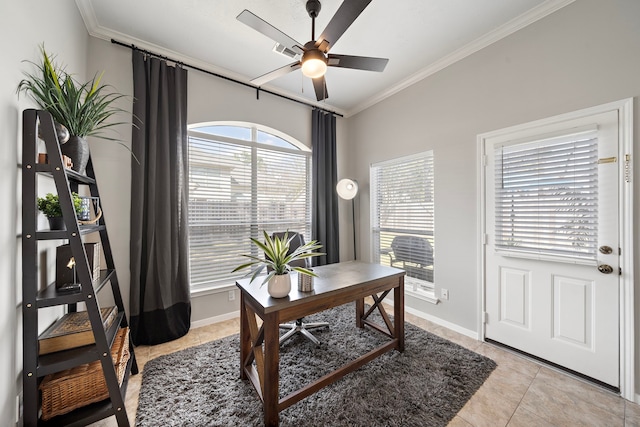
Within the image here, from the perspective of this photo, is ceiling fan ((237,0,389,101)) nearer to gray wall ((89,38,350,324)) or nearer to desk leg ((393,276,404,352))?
gray wall ((89,38,350,324))

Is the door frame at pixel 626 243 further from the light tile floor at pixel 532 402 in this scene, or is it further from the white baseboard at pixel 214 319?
the white baseboard at pixel 214 319

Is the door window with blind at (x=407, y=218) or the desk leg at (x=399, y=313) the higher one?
the door window with blind at (x=407, y=218)

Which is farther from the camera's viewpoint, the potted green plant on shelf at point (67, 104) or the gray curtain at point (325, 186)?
the gray curtain at point (325, 186)

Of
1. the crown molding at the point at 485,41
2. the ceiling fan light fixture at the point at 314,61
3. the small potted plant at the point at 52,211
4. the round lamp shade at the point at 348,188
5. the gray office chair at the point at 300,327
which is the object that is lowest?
the gray office chair at the point at 300,327

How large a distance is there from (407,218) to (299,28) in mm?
2483

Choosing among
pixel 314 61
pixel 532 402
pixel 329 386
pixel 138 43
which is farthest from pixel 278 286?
pixel 138 43

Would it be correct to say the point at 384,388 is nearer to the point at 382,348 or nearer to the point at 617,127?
the point at 382,348

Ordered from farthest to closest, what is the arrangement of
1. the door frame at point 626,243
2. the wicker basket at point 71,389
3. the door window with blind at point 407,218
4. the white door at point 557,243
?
the door window with blind at point 407,218
the white door at point 557,243
the door frame at point 626,243
the wicker basket at point 71,389

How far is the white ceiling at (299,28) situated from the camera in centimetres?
196

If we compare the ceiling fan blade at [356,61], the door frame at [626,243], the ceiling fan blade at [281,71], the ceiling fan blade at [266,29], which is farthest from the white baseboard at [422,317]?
the ceiling fan blade at [266,29]

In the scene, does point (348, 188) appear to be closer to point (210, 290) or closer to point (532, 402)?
point (210, 290)

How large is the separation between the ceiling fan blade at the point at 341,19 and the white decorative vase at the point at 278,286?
1613mm

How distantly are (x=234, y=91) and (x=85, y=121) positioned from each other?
1790mm

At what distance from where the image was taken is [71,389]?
4.29ft
